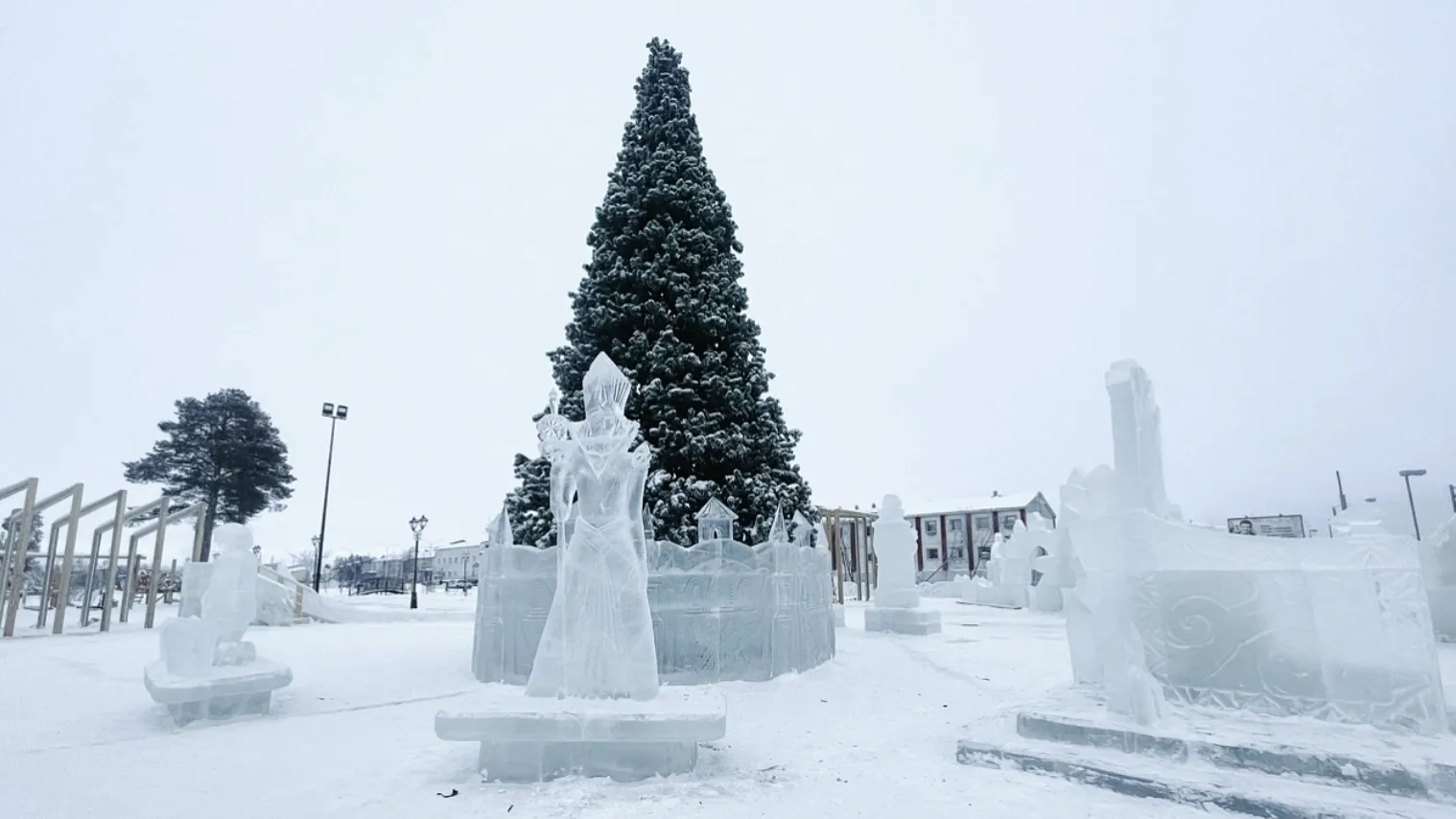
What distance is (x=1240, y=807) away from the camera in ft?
15.6

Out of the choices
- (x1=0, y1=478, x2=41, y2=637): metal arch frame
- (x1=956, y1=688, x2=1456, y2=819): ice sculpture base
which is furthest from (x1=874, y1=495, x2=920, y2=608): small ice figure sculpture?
(x1=0, y1=478, x2=41, y2=637): metal arch frame

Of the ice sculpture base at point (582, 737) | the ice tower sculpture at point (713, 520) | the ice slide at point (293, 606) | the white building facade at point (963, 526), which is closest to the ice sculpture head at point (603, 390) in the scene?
the ice sculpture base at point (582, 737)

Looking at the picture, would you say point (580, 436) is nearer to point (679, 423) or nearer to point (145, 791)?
point (145, 791)

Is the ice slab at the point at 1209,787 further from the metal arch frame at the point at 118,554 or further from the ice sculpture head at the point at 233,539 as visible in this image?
the metal arch frame at the point at 118,554

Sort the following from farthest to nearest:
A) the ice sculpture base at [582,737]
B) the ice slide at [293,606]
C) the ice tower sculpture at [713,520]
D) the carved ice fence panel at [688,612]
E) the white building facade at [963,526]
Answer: the white building facade at [963,526]
the ice slide at [293,606]
the ice tower sculpture at [713,520]
the carved ice fence panel at [688,612]
the ice sculpture base at [582,737]

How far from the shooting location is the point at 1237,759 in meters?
5.39

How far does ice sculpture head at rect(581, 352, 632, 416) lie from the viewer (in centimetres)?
700

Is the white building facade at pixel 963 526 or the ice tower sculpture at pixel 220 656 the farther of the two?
the white building facade at pixel 963 526

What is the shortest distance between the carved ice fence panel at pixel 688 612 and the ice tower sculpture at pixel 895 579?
23.3 ft

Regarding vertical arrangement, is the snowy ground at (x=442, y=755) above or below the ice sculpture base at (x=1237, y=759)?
below

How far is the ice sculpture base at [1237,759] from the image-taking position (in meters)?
4.75

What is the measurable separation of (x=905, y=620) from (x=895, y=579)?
124cm

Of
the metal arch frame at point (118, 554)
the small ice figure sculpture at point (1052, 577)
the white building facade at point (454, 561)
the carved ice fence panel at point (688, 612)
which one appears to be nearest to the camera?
the carved ice fence panel at point (688, 612)

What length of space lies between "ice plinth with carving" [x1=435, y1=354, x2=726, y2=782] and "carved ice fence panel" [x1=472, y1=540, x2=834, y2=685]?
3845 millimetres
